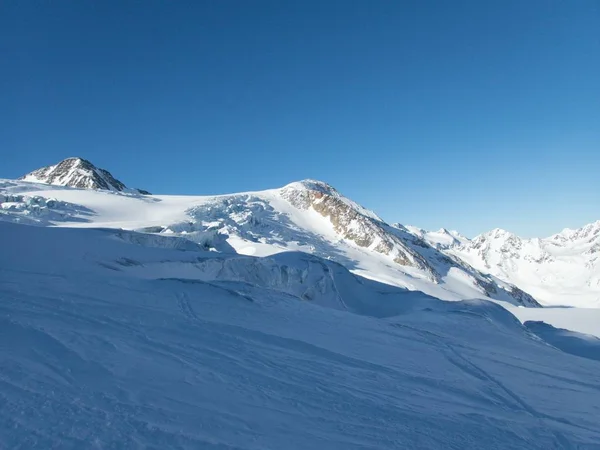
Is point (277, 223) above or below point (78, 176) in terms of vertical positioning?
below

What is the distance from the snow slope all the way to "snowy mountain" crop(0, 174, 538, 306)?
16.6m

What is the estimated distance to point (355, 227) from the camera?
3022 inches

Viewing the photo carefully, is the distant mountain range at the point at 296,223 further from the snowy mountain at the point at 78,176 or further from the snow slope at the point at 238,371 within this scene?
the snow slope at the point at 238,371

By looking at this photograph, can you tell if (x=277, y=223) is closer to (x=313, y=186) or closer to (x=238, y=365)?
(x=313, y=186)

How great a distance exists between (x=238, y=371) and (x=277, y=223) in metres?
65.4

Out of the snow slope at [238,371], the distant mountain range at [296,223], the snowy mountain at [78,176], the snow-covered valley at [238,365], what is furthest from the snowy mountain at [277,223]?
the snow slope at [238,371]

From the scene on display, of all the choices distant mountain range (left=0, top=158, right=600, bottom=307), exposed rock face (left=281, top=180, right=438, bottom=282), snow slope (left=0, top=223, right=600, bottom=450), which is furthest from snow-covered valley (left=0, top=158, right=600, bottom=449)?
exposed rock face (left=281, top=180, right=438, bottom=282)

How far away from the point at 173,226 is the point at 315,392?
1236 inches

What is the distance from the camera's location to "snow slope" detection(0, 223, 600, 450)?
539 centimetres

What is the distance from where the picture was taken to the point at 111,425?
5031 millimetres

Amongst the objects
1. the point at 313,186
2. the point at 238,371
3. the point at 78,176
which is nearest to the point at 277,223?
the point at 313,186

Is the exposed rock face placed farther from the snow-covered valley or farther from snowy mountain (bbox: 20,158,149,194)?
the snow-covered valley

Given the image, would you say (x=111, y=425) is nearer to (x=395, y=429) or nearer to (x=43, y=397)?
(x=43, y=397)

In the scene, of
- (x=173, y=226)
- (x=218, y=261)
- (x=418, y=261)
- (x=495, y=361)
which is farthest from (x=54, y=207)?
(x=418, y=261)
